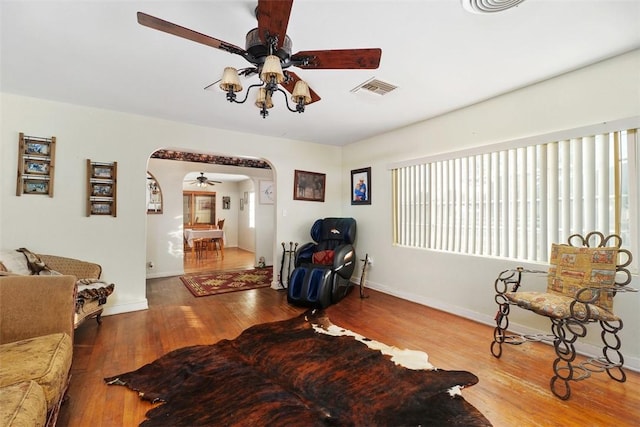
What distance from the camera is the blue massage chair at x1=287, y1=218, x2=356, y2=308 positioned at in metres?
3.49

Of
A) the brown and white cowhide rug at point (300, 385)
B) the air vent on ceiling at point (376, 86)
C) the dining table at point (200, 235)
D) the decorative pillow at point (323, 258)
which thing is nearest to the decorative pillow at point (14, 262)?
the brown and white cowhide rug at point (300, 385)

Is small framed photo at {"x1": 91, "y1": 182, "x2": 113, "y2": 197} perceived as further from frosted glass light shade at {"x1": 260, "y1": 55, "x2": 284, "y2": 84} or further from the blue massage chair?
frosted glass light shade at {"x1": 260, "y1": 55, "x2": 284, "y2": 84}

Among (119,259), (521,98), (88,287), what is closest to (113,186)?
(119,259)

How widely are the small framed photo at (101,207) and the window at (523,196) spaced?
3.83 metres

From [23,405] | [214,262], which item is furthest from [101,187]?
[214,262]

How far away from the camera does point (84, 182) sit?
3160 millimetres

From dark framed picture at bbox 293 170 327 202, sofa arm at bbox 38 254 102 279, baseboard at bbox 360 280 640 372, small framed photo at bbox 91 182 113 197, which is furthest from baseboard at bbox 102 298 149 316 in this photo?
baseboard at bbox 360 280 640 372

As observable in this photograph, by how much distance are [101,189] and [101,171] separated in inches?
8.2

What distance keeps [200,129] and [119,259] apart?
194 cm

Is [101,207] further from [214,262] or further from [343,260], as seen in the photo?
[214,262]

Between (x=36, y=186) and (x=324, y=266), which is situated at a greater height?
(x=36, y=186)

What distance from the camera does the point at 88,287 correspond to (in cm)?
268

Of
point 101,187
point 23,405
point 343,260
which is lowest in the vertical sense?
point 23,405

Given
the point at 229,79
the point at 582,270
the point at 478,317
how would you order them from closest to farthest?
1. the point at 229,79
2. the point at 582,270
3. the point at 478,317
